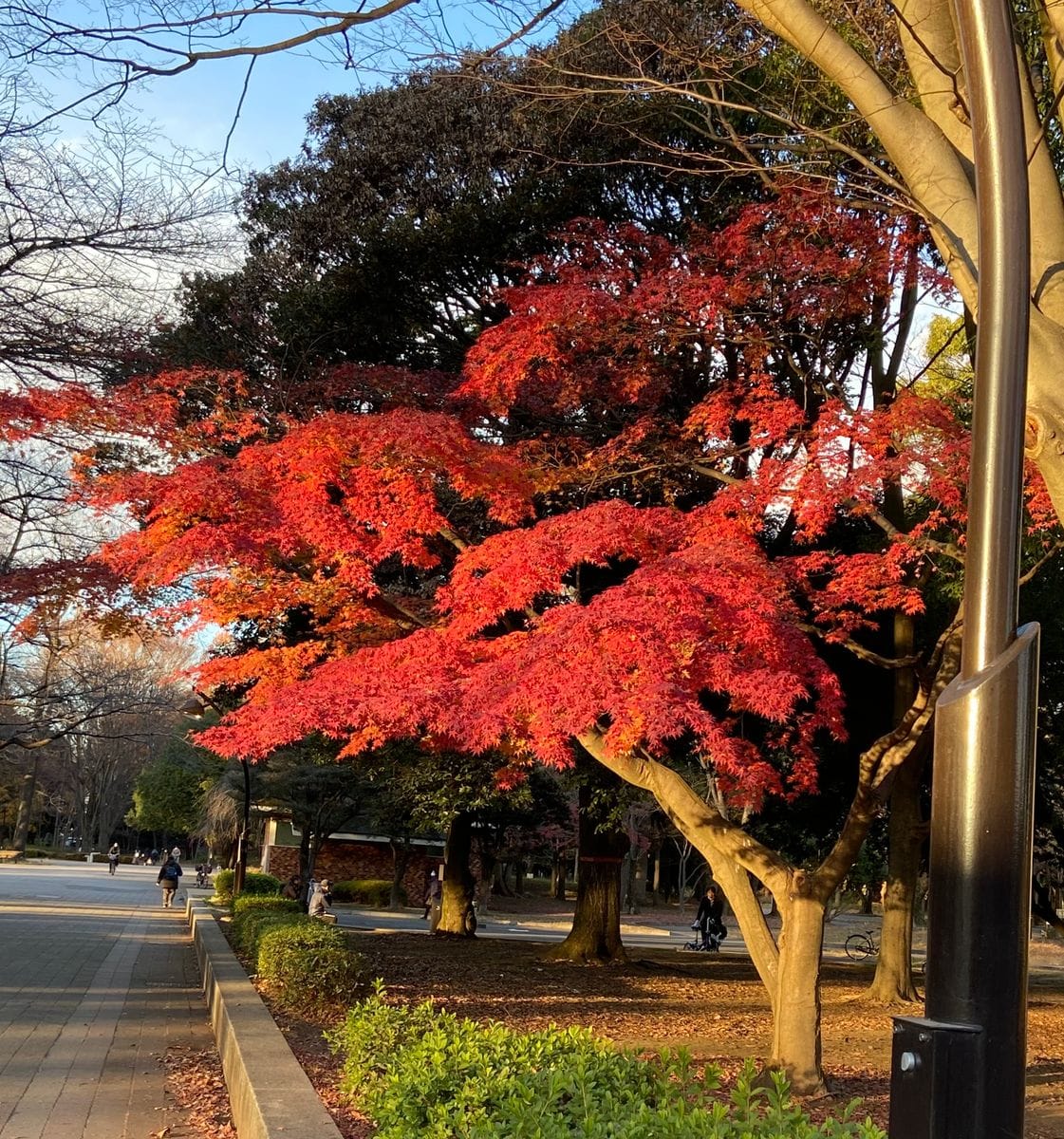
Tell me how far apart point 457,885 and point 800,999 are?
17230 mm

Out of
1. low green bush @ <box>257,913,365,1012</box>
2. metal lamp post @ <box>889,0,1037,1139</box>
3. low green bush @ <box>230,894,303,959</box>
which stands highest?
metal lamp post @ <box>889,0,1037,1139</box>

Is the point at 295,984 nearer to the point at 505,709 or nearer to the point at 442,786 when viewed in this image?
the point at 505,709

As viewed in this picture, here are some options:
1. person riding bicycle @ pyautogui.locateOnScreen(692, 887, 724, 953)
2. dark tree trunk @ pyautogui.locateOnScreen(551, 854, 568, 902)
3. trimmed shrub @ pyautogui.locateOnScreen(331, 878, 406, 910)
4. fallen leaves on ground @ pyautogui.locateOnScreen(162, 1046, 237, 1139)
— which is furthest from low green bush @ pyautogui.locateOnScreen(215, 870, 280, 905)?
dark tree trunk @ pyautogui.locateOnScreen(551, 854, 568, 902)

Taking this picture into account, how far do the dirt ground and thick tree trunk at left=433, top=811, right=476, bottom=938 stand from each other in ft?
8.67

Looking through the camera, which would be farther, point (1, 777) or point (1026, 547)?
point (1, 777)

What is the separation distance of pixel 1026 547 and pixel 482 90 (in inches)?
292

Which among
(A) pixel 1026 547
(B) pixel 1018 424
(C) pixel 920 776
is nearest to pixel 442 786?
(C) pixel 920 776

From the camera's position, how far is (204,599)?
402 inches

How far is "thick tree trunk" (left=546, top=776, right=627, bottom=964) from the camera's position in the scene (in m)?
18.0

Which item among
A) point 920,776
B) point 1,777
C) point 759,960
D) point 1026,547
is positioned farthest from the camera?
point 1,777

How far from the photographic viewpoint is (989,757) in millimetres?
2398

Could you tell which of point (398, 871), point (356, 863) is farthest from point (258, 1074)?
point (356, 863)

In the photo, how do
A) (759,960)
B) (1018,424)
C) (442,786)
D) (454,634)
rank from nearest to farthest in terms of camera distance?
1. (1018,424)
2. (759,960)
3. (454,634)
4. (442,786)

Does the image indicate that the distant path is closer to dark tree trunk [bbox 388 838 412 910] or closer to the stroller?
the stroller
